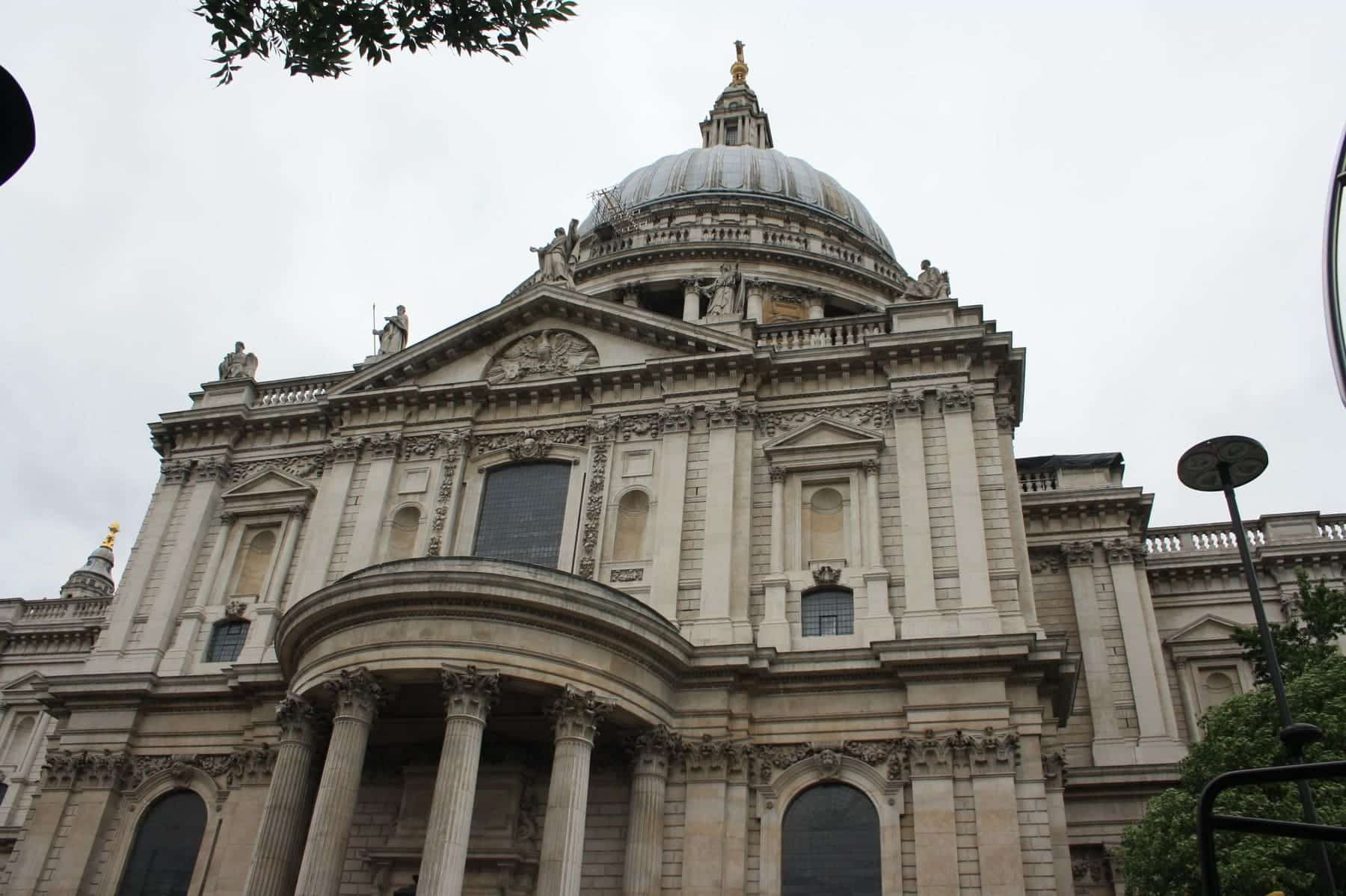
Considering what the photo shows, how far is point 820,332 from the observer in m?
29.1

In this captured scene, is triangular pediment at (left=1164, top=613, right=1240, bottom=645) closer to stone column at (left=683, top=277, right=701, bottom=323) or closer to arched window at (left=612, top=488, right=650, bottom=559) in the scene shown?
arched window at (left=612, top=488, right=650, bottom=559)

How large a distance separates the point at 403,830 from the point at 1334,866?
16.5m

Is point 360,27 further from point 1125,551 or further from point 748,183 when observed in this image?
point 748,183

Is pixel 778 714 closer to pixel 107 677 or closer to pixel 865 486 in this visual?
pixel 865 486

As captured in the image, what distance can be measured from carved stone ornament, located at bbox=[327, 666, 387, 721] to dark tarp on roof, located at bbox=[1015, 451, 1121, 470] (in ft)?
67.2

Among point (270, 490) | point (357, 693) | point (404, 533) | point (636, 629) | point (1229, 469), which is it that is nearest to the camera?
point (1229, 469)

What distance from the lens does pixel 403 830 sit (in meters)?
23.0

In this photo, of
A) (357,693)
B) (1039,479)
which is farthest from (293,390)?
(1039,479)

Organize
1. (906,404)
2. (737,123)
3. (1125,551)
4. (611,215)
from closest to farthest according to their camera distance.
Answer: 1. (906,404)
2. (1125,551)
3. (611,215)
4. (737,123)

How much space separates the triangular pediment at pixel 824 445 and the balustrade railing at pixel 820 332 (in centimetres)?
234

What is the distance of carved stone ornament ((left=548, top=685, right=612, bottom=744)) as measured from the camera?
68.9ft

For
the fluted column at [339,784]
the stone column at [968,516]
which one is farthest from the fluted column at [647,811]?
the stone column at [968,516]

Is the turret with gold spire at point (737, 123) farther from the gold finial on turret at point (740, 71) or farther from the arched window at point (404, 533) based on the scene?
the arched window at point (404, 533)

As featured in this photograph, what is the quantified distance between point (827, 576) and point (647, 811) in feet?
21.0
